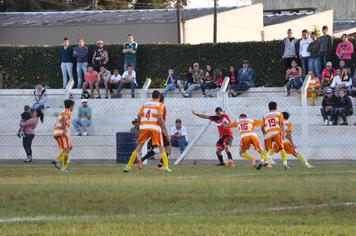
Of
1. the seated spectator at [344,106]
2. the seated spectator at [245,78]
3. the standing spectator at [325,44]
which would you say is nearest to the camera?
the seated spectator at [344,106]

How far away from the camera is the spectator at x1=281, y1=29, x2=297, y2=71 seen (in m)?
30.7

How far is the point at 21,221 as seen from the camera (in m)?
10.4

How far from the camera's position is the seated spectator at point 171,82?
31297 mm

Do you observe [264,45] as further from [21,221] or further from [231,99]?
[21,221]

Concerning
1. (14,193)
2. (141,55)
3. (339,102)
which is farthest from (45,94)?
(14,193)

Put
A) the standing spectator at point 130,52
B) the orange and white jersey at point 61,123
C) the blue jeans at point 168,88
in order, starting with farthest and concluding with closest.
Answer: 1. the standing spectator at point 130,52
2. the blue jeans at point 168,88
3. the orange and white jersey at point 61,123

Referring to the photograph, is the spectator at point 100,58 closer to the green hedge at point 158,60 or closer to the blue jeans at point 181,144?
the green hedge at point 158,60

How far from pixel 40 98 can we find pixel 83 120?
203 cm

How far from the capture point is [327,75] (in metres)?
29.1

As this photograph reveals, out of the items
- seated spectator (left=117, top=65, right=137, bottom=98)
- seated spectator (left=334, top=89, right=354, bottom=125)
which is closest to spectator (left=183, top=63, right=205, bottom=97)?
seated spectator (left=117, top=65, right=137, bottom=98)

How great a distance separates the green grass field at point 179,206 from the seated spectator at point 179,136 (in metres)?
11.5

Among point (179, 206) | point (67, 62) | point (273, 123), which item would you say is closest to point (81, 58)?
point (67, 62)

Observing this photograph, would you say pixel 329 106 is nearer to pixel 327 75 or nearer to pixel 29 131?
pixel 327 75

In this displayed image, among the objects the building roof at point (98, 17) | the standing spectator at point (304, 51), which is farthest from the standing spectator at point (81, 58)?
the building roof at point (98, 17)
